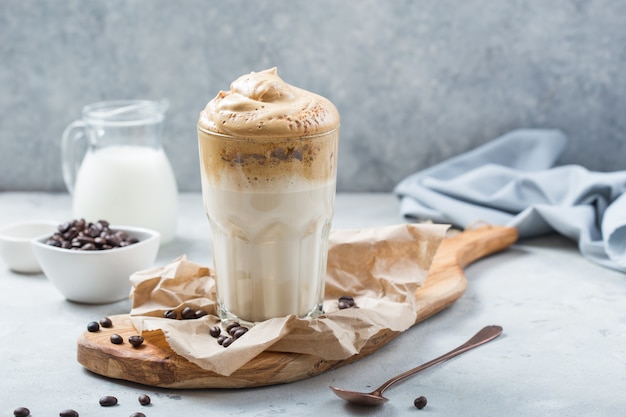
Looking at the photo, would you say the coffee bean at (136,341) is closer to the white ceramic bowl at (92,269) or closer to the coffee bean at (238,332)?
the coffee bean at (238,332)

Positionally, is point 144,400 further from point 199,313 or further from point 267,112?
point 267,112

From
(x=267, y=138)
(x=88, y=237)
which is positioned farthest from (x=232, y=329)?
(x=88, y=237)

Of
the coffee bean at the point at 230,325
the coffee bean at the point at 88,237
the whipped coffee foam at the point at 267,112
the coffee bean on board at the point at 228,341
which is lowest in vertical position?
the coffee bean at the point at 230,325

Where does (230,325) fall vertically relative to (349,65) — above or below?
below

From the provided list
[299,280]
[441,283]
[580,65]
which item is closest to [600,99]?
[580,65]

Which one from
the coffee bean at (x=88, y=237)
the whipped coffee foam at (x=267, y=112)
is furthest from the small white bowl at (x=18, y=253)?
the whipped coffee foam at (x=267, y=112)

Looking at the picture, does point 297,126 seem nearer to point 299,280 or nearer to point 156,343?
point 299,280
